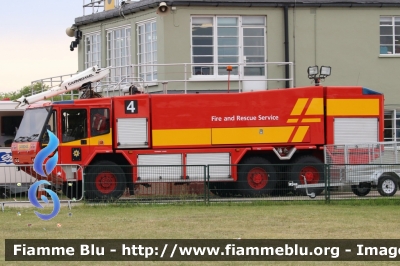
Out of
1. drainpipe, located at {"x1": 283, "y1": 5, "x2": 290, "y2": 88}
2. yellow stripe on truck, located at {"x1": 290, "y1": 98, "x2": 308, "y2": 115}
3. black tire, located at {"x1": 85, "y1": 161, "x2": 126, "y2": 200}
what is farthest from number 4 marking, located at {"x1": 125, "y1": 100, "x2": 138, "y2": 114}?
drainpipe, located at {"x1": 283, "y1": 5, "x2": 290, "y2": 88}

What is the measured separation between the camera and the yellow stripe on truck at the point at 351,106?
88.3ft

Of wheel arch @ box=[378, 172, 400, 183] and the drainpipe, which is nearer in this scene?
wheel arch @ box=[378, 172, 400, 183]

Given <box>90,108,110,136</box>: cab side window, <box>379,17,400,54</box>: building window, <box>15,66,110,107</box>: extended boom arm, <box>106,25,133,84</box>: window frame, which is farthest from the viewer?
<box>106,25,133,84</box>: window frame

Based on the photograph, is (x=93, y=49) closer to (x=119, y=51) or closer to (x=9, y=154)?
(x=119, y=51)

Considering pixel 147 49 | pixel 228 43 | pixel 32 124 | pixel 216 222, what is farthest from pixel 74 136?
pixel 216 222

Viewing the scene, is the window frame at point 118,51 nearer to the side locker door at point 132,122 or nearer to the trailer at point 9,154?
the trailer at point 9,154

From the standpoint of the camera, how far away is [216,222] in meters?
18.8

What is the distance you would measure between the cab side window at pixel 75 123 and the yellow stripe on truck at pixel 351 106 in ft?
22.7

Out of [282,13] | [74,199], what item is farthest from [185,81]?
[74,199]

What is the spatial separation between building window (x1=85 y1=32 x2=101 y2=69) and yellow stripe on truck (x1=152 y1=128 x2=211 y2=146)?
405 inches

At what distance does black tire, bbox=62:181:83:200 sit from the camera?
24703mm

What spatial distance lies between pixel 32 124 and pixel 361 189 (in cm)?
937

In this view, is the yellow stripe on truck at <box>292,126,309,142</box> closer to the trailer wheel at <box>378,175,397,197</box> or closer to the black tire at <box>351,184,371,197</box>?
the black tire at <box>351,184,371,197</box>

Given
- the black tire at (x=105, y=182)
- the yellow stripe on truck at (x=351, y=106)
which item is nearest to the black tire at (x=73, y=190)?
the black tire at (x=105, y=182)
